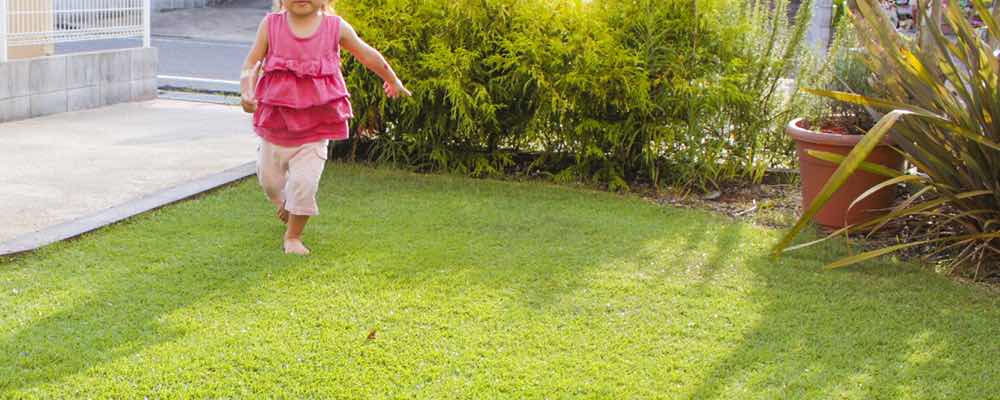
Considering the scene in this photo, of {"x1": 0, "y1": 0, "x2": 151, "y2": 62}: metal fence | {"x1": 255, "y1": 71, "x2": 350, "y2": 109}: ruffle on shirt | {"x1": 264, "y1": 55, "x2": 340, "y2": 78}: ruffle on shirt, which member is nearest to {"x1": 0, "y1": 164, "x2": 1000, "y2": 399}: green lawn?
{"x1": 255, "y1": 71, "x2": 350, "y2": 109}: ruffle on shirt

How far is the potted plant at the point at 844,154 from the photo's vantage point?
20.6 feet

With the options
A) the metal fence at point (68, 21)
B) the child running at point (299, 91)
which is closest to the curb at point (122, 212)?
the child running at point (299, 91)

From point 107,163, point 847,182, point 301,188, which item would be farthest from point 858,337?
point 107,163

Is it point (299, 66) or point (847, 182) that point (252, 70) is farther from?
point (847, 182)

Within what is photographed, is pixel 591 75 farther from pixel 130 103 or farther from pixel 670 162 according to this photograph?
pixel 130 103

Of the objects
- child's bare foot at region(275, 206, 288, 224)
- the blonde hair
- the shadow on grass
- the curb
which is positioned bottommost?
the curb

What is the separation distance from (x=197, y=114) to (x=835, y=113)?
5549 mm

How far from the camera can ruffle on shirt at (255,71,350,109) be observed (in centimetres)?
537

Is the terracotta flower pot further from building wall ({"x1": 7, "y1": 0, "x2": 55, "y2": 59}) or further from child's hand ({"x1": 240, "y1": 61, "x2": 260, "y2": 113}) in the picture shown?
building wall ({"x1": 7, "y1": 0, "x2": 55, "y2": 59})

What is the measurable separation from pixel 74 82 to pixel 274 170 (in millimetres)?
4953

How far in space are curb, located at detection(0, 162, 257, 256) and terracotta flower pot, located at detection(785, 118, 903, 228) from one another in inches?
134

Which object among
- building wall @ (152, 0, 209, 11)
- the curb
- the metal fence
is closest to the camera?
the curb

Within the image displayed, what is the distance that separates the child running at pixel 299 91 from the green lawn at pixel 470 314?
13.8 inches

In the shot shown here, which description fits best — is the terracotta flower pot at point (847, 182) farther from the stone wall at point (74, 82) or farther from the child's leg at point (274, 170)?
the stone wall at point (74, 82)
